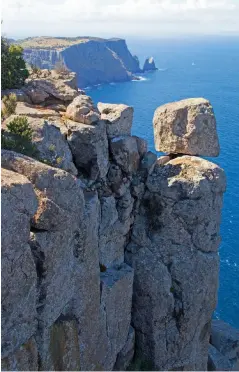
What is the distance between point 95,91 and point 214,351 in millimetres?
161664

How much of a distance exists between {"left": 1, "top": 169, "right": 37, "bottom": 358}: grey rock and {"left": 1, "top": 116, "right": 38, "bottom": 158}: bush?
3.49 m

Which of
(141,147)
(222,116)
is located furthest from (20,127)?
(222,116)

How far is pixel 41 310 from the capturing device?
1775 centimetres

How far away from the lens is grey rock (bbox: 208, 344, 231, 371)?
34344mm

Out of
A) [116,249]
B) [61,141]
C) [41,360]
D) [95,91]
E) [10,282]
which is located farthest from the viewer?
[95,91]

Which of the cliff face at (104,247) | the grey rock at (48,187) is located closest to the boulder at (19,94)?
the cliff face at (104,247)

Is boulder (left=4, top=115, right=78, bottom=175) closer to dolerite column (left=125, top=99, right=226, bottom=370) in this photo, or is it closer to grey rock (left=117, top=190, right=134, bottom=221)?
grey rock (left=117, top=190, right=134, bottom=221)

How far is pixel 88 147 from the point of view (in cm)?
2519

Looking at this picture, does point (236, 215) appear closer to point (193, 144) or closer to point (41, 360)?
point (193, 144)

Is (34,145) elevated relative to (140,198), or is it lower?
elevated

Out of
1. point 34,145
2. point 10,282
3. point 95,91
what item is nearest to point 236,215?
point 34,145

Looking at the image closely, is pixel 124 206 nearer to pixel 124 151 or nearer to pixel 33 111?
pixel 124 151

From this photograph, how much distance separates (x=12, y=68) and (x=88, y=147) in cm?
871

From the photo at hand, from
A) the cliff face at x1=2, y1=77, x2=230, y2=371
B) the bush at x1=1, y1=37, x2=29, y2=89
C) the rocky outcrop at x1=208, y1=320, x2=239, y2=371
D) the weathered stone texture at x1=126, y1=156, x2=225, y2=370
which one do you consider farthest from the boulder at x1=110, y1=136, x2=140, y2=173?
the rocky outcrop at x1=208, y1=320, x2=239, y2=371
